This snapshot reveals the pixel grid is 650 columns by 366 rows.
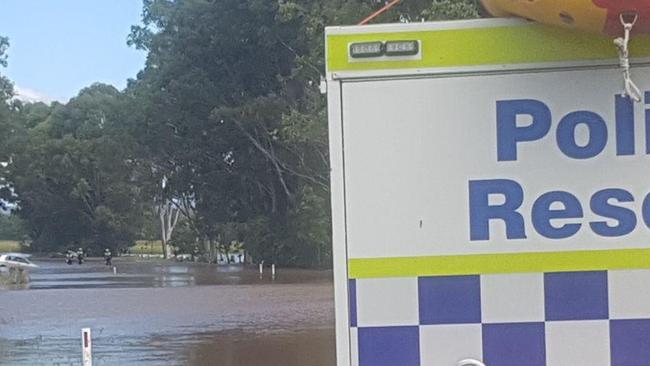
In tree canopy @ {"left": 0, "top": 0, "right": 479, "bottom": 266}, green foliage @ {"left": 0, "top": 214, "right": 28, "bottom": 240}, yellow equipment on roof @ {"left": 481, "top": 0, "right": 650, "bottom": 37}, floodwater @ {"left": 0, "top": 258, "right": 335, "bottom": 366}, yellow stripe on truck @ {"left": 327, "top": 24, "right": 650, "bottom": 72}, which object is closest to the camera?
yellow equipment on roof @ {"left": 481, "top": 0, "right": 650, "bottom": 37}

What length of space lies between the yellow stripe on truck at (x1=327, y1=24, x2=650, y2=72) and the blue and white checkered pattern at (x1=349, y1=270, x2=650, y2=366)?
525mm

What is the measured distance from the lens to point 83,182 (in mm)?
73625

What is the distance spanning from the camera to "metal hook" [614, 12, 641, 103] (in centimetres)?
220

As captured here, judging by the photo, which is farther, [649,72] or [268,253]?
[268,253]

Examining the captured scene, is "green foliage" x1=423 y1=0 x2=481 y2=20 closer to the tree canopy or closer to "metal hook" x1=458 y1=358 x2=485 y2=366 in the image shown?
the tree canopy

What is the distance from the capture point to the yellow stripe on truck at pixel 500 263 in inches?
95.3

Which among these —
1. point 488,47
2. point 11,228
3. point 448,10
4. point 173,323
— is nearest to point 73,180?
point 11,228

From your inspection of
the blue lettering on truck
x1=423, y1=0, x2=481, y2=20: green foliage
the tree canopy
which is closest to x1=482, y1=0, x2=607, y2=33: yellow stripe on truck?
the blue lettering on truck

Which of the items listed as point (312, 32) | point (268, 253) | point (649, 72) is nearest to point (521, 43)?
point (649, 72)

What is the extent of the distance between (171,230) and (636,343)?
239 feet

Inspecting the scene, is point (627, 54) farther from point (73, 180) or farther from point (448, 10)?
point (73, 180)

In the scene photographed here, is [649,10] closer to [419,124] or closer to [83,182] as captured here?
[419,124]

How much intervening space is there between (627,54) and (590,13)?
0.55 feet

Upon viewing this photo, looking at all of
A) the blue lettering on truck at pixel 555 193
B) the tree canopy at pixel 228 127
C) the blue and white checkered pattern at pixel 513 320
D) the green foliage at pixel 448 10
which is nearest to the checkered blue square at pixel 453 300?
the blue and white checkered pattern at pixel 513 320
